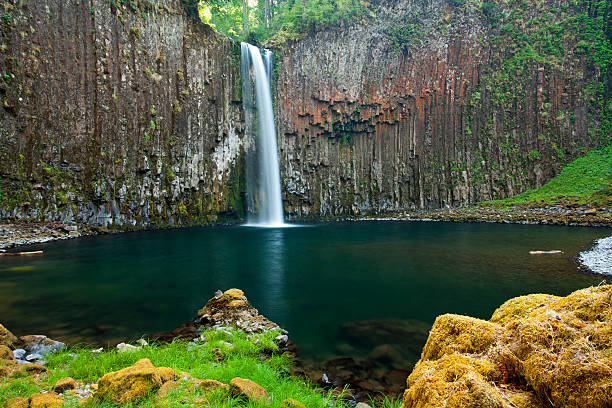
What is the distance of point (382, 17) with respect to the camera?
40.9 metres

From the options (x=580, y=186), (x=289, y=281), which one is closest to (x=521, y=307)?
(x=289, y=281)

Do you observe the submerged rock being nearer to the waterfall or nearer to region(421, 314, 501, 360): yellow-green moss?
region(421, 314, 501, 360): yellow-green moss

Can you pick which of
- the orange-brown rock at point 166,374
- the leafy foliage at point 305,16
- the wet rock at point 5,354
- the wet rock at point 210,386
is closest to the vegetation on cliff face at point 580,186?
the leafy foliage at point 305,16

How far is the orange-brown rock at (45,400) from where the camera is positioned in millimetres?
3318

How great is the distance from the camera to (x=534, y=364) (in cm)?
181

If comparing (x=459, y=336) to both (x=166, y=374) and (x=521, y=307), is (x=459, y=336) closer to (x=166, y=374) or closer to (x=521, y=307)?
(x=521, y=307)

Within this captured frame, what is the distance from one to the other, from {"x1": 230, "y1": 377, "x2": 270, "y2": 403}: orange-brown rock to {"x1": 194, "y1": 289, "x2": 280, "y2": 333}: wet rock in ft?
10.3

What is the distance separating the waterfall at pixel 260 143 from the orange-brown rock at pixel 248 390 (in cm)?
3119

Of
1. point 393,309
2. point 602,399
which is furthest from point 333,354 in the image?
point 602,399

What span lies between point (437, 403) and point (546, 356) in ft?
2.13

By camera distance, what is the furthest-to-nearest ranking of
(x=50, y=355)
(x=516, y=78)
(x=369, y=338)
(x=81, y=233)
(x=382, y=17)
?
(x=382, y=17) → (x=516, y=78) → (x=81, y=233) → (x=369, y=338) → (x=50, y=355)

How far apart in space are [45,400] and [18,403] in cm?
22

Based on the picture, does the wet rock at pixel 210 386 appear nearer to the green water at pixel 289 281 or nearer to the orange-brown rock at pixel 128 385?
the orange-brown rock at pixel 128 385

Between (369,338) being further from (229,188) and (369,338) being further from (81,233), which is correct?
(229,188)
